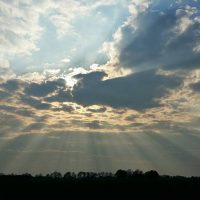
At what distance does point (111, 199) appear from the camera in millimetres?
74562

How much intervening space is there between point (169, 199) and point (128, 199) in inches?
294

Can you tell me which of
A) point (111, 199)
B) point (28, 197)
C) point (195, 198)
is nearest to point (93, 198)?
point (111, 199)

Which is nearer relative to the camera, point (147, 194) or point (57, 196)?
point (57, 196)

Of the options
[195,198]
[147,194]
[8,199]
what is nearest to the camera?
[8,199]

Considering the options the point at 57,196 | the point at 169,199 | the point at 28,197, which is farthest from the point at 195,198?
the point at 28,197

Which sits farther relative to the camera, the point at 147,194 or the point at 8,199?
the point at 147,194

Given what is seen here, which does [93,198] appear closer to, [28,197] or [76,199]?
[76,199]

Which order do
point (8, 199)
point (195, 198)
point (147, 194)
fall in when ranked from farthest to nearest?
1. point (147, 194)
2. point (195, 198)
3. point (8, 199)

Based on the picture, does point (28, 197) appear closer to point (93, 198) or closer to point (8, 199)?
point (8, 199)

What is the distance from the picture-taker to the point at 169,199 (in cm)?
7544

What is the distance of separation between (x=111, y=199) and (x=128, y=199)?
9.90 feet

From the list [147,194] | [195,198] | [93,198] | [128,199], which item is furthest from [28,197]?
[195,198]

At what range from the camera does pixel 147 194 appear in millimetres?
83750

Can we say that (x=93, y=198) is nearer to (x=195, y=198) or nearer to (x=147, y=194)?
(x=147, y=194)
